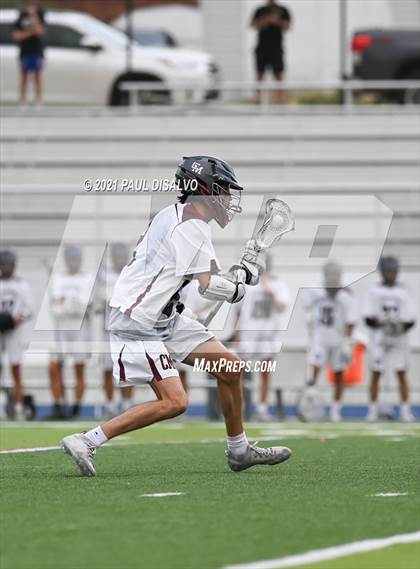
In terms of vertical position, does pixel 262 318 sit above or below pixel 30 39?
below

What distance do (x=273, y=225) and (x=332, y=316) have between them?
8.88 metres

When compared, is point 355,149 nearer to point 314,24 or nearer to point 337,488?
point 314,24

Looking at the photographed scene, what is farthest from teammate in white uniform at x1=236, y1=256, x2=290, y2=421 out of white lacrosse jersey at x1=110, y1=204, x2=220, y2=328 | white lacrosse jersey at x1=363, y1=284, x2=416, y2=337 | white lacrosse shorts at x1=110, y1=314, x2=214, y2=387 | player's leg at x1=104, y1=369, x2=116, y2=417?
white lacrosse jersey at x1=110, y1=204, x2=220, y2=328

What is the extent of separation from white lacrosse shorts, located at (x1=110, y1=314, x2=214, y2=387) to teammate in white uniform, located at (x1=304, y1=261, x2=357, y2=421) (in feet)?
29.0

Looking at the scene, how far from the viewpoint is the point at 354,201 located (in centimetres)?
2038

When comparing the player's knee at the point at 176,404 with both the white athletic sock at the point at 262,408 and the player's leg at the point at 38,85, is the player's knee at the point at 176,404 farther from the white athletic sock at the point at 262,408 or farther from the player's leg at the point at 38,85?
the player's leg at the point at 38,85

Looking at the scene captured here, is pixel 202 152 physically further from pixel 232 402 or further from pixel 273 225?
pixel 232 402

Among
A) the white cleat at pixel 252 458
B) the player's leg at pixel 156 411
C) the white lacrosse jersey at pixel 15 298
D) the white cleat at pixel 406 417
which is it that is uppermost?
the player's leg at pixel 156 411

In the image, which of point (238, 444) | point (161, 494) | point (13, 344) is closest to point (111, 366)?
point (13, 344)

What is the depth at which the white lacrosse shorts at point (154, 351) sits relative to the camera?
7.88 metres

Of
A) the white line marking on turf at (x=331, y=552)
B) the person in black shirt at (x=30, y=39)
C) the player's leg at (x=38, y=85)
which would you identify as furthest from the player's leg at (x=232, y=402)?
the player's leg at (x=38, y=85)

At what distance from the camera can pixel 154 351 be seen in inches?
310

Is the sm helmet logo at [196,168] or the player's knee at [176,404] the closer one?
the player's knee at [176,404]

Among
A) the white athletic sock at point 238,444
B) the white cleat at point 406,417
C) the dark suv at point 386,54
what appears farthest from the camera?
the dark suv at point 386,54
